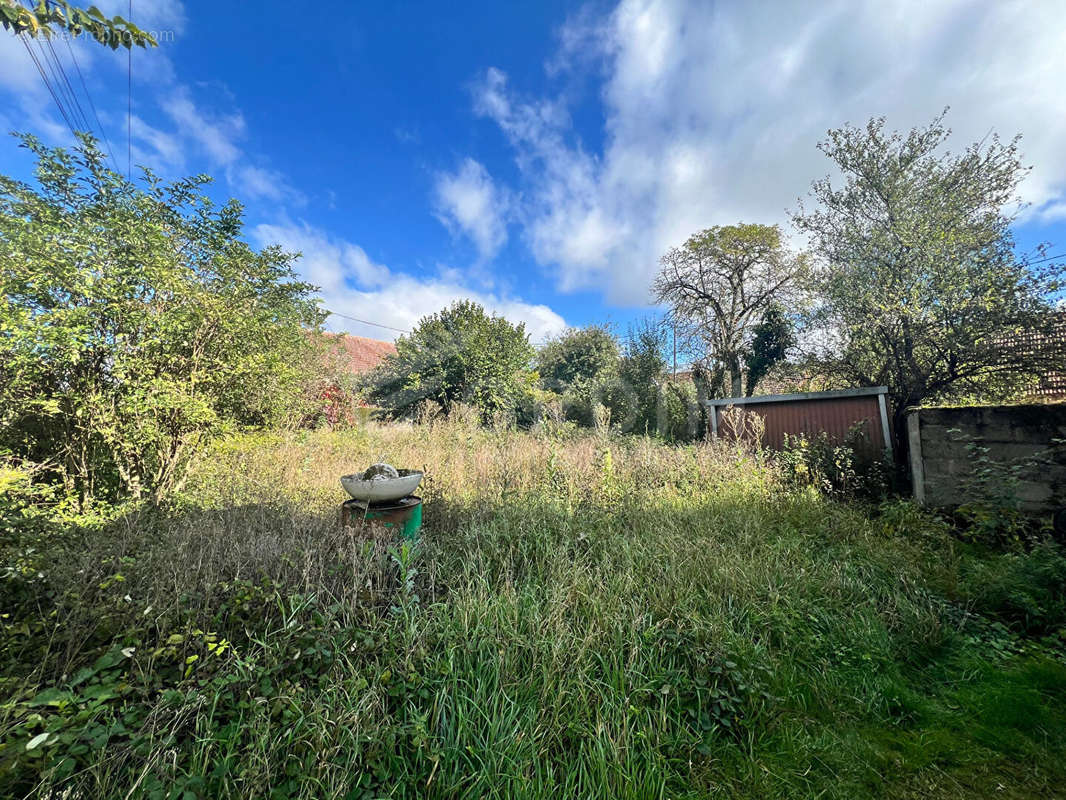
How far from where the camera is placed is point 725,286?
12.6 meters

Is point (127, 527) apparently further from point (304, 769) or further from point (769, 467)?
point (769, 467)

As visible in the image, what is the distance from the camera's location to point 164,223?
3.60 meters

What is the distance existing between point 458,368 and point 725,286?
9.61 metres

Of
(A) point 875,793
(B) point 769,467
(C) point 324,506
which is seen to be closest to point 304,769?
(A) point 875,793

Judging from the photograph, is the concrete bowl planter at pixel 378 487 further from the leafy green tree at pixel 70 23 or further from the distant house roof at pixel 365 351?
the distant house roof at pixel 365 351

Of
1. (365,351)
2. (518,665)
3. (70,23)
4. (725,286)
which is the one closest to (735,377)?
(725,286)

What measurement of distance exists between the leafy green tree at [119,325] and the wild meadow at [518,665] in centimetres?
69

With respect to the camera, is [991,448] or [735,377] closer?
[991,448]

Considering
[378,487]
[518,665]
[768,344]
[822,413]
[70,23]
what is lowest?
[518,665]

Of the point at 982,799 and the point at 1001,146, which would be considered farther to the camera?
the point at 1001,146

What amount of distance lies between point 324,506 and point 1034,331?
29.8 ft

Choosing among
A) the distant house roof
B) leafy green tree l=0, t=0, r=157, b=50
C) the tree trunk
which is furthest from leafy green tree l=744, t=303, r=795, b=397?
the distant house roof

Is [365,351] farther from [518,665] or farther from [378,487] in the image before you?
[518,665]

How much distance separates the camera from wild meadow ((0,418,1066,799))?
47.4 inches
